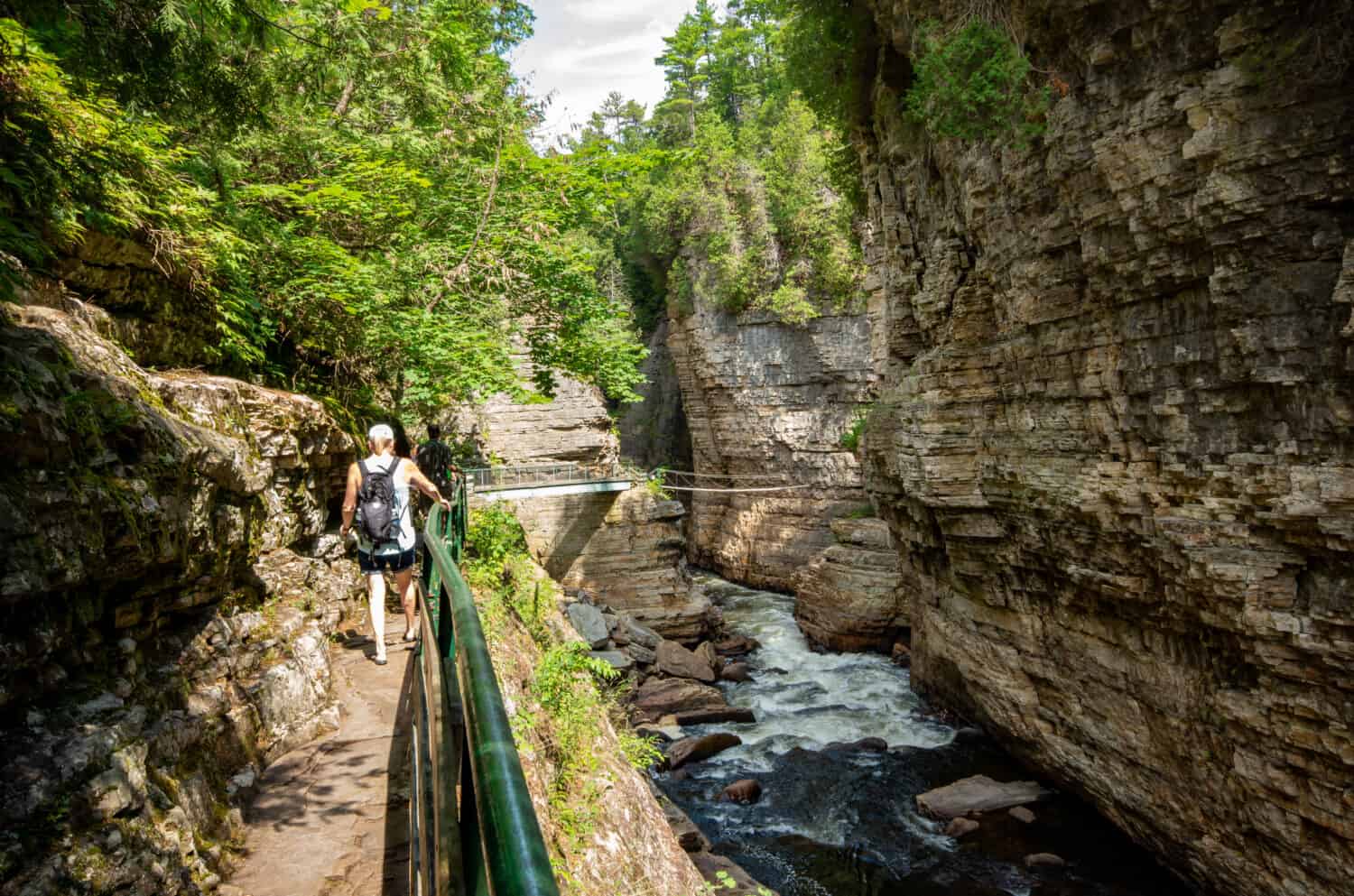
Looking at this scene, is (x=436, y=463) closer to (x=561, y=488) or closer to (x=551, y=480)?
(x=561, y=488)

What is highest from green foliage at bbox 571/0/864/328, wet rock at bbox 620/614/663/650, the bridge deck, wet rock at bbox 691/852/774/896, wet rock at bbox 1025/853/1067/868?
green foliage at bbox 571/0/864/328

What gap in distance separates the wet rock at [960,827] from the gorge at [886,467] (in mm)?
176

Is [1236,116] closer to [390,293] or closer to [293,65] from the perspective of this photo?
[390,293]

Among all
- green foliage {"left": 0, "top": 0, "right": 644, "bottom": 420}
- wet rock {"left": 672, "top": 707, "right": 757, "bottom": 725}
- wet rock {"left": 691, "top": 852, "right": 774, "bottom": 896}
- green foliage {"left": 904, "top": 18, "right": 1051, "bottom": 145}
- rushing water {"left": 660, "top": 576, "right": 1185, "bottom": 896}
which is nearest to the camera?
green foliage {"left": 0, "top": 0, "right": 644, "bottom": 420}

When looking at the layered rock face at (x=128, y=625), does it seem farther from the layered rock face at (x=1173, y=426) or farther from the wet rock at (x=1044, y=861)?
the wet rock at (x=1044, y=861)

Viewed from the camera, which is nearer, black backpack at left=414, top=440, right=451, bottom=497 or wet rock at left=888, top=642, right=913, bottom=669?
black backpack at left=414, top=440, right=451, bottom=497

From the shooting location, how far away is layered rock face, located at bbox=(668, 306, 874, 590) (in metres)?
26.4

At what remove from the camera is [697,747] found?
1305cm

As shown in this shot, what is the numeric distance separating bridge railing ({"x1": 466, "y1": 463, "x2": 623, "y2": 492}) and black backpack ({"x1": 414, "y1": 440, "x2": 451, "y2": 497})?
35.0 ft

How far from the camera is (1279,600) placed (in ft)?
21.9

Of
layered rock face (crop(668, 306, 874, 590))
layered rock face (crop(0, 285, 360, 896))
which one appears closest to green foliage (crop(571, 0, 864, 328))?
layered rock face (crop(668, 306, 874, 590))

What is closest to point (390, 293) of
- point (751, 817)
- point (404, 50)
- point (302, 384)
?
point (302, 384)

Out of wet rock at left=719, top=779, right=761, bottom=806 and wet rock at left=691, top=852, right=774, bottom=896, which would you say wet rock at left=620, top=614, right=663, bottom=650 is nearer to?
wet rock at left=719, top=779, right=761, bottom=806

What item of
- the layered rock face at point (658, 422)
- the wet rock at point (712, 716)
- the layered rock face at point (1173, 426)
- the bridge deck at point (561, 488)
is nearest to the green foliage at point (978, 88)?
the layered rock face at point (1173, 426)
